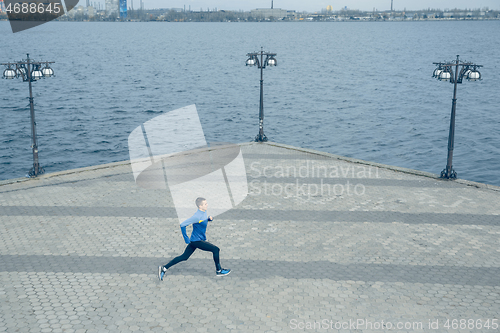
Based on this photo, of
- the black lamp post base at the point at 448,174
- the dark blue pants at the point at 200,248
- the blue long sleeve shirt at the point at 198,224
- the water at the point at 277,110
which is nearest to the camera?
the blue long sleeve shirt at the point at 198,224

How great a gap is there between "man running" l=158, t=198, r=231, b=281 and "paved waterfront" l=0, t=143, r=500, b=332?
261 mm

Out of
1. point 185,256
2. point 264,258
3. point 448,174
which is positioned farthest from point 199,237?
point 448,174

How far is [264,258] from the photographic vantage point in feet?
37.8

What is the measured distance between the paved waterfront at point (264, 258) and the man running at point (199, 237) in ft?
0.86

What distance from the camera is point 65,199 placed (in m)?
15.5

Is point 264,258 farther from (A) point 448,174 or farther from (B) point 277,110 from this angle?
(B) point 277,110

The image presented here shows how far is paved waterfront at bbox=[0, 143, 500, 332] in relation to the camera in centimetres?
907

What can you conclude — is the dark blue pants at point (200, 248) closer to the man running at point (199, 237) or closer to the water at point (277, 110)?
the man running at point (199, 237)

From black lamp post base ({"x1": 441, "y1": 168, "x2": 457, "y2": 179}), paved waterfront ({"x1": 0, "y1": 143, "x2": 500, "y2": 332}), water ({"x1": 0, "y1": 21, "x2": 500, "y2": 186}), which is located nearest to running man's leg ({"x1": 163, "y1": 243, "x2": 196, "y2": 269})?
paved waterfront ({"x1": 0, "y1": 143, "x2": 500, "y2": 332})

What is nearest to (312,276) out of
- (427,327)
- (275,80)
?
(427,327)

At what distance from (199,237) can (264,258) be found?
6.44ft

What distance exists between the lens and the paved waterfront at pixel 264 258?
9.07m

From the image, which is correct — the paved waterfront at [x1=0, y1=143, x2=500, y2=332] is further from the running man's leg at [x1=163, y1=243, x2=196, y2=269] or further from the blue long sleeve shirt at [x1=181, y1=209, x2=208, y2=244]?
the blue long sleeve shirt at [x1=181, y1=209, x2=208, y2=244]

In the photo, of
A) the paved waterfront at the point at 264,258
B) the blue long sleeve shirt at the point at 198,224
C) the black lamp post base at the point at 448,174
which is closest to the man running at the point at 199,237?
the blue long sleeve shirt at the point at 198,224
